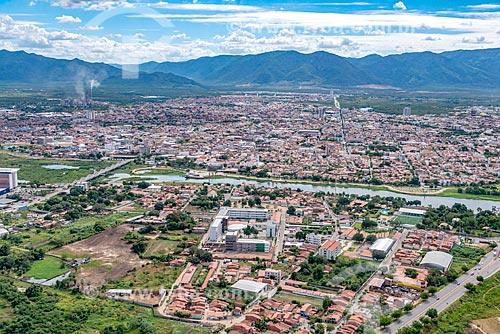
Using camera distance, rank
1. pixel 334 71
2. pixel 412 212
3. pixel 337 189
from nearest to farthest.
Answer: pixel 412 212
pixel 337 189
pixel 334 71

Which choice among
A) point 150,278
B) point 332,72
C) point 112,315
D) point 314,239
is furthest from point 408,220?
point 332,72

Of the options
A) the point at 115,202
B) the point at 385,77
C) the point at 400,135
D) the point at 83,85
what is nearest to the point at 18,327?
the point at 115,202

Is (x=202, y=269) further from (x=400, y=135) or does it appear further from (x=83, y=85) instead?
(x=83, y=85)

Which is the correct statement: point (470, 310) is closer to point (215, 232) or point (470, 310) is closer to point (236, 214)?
point (215, 232)

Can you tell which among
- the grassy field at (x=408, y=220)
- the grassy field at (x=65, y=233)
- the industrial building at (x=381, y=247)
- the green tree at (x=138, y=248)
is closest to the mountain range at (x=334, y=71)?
the grassy field at (x=65, y=233)

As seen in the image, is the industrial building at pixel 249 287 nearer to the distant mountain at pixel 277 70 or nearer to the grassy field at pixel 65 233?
the grassy field at pixel 65 233
